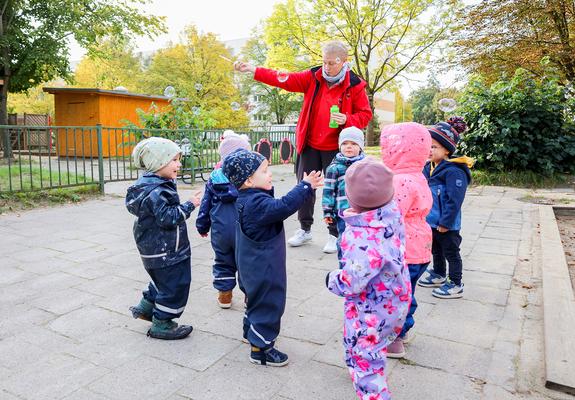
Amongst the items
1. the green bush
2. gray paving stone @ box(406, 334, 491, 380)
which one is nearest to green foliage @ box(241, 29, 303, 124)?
the green bush

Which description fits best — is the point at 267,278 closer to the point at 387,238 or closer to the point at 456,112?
the point at 387,238

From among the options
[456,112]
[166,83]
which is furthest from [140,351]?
[166,83]

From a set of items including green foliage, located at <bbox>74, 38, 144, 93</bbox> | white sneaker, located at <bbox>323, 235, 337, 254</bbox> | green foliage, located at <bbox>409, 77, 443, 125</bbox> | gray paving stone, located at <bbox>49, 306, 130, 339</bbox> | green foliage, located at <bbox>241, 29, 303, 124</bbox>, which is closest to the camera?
gray paving stone, located at <bbox>49, 306, 130, 339</bbox>

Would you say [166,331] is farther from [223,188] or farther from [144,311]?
[223,188]

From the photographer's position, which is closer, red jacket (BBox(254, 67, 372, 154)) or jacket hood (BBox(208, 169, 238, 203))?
jacket hood (BBox(208, 169, 238, 203))

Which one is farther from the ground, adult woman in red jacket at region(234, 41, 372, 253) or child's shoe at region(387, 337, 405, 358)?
adult woman in red jacket at region(234, 41, 372, 253)

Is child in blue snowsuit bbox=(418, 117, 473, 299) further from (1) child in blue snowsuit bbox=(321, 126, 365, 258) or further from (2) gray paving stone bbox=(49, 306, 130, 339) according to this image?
(2) gray paving stone bbox=(49, 306, 130, 339)

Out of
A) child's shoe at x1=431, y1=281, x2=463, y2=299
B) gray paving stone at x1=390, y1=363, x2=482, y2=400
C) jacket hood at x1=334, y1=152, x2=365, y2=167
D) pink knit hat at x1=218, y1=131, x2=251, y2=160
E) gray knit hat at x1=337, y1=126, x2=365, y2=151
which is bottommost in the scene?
gray paving stone at x1=390, y1=363, x2=482, y2=400

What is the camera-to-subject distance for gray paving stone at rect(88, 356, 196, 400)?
2.34m

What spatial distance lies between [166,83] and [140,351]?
108 feet

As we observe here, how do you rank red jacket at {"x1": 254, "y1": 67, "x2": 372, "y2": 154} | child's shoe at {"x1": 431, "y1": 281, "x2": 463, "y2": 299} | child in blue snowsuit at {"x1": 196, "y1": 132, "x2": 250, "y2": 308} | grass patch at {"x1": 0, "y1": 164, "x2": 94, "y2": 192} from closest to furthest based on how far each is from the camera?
child in blue snowsuit at {"x1": 196, "y1": 132, "x2": 250, "y2": 308} → child's shoe at {"x1": 431, "y1": 281, "x2": 463, "y2": 299} → red jacket at {"x1": 254, "y1": 67, "x2": 372, "y2": 154} → grass patch at {"x1": 0, "y1": 164, "x2": 94, "y2": 192}

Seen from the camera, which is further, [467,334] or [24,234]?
[24,234]

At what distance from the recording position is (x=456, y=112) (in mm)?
11508

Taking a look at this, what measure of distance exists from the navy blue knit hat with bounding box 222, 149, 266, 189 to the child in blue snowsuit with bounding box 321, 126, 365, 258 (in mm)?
1381
